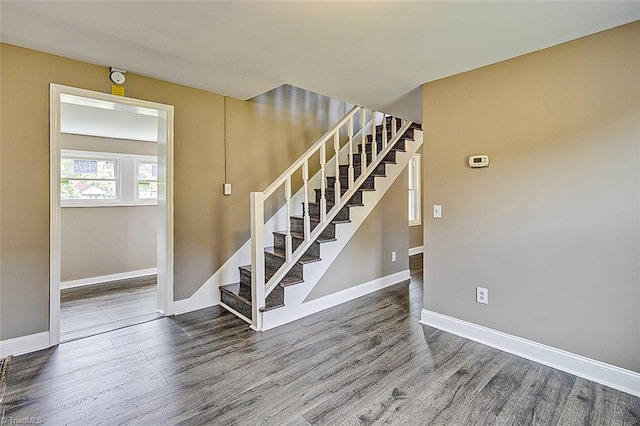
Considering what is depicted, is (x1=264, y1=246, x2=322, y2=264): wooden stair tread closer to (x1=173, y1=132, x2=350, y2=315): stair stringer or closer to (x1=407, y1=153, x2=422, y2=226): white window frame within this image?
(x1=173, y1=132, x2=350, y2=315): stair stringer

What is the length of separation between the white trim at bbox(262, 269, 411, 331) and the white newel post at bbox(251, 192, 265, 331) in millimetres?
86

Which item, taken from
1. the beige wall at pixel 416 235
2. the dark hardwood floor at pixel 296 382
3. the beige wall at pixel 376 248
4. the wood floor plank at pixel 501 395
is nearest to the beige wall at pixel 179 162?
the dark hardwood floor at pixel 296 382

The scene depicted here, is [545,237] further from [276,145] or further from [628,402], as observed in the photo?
[276,145]

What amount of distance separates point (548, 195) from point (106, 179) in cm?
544

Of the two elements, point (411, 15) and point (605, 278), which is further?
point (605, 278)

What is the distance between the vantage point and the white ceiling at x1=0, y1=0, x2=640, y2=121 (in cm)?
180

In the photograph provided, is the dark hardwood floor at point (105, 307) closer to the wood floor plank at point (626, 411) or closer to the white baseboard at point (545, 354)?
the white baseboard at point (545, 354)

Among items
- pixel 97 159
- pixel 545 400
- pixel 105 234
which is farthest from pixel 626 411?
pixel 97 159

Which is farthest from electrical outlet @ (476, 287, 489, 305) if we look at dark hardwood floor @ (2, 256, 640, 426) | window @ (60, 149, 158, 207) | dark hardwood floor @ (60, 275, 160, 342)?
window @ (60, 149, 158, 207)

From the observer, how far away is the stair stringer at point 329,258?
302 centimetres

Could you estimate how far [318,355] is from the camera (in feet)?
7.94

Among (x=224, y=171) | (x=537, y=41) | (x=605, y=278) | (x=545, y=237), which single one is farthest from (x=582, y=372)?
(x=224, y=171)

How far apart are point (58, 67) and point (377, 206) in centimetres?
340

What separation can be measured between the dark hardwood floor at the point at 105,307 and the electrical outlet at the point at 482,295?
3058 mm
